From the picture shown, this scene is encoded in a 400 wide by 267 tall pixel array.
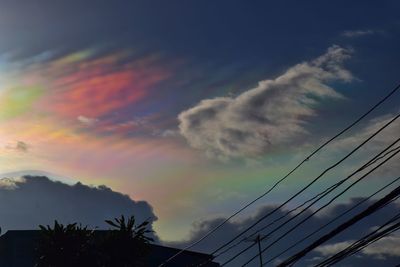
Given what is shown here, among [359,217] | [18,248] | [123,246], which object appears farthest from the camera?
[18,248]

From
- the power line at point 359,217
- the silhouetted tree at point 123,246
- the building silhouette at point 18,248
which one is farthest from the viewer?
the building silhouette at point 18,248

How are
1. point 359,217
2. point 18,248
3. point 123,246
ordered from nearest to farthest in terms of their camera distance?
point 359,217
point 123,246
point 18,248

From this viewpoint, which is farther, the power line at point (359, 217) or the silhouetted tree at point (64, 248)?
the silhouetted tree at point (64, 248)

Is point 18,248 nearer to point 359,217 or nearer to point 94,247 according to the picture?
point 94,247

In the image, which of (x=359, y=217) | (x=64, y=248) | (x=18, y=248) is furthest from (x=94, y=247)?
(x=18, y=248)

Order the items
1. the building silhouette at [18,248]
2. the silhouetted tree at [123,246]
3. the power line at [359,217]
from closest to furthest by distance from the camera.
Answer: the power line at [359,217]
the silhouetted tree at [123,246]
the building silhouette at [18,248]

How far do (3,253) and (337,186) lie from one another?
54103 mm

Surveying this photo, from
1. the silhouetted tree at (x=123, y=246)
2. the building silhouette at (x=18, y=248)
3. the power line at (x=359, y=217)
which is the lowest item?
the power line at (x=359, y=217)

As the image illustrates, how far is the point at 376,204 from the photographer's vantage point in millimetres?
10992

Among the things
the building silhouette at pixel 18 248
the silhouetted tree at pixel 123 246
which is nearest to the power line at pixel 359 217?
the silhouetted tree at pixel 123 246

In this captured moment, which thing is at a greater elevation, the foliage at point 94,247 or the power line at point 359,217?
the foliage at point 94,247

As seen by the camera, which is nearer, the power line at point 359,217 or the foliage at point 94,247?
the power line at point 359,217

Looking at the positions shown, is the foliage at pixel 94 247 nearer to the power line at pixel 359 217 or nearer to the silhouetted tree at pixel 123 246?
the silhouetted tree at pixel 123 246

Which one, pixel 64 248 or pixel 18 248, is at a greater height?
pixel 18 248
